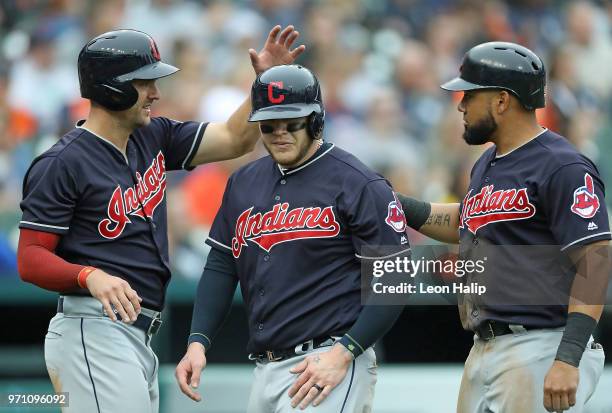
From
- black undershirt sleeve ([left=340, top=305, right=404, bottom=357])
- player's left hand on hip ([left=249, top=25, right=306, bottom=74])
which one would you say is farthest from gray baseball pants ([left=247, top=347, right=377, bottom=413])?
player's left hand on hip ([left=249, top=25, right=306, bottom=74])

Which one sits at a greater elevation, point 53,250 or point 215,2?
point 215,2

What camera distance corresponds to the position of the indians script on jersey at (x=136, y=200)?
165 inches

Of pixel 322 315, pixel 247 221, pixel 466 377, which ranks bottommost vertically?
pixel 466 377

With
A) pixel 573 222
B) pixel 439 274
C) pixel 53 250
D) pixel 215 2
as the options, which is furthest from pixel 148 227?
pixel 215 2

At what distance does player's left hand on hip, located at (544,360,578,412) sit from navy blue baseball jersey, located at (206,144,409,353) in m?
0.72

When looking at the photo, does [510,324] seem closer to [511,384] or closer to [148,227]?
[511,384]

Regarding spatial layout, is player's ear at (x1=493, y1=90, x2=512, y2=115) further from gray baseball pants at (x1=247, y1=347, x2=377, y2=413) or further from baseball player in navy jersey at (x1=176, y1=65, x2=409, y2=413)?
gray baseball pants at (x1=247, y1=347, x2=377, y2=413)

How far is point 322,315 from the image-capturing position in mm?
3988

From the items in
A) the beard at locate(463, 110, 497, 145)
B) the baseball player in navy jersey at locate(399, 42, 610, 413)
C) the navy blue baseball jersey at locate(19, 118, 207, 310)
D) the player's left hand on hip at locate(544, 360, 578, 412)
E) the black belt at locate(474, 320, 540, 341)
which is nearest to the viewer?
the player's left hand on hip at locate(544, 360, 578, 412)

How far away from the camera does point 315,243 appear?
4023 millimetres

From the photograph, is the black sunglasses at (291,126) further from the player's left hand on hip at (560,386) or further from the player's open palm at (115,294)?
the player's left hand on hip at (560,386)

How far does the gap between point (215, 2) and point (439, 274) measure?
19.6 feet

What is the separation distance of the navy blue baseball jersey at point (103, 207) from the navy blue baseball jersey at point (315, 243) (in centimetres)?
43

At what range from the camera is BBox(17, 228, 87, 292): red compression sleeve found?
3988 mm
